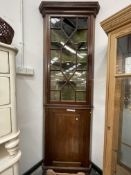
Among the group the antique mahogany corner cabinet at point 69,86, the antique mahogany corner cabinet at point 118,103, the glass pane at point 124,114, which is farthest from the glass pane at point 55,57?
Answer: the glass pane at point 124,114

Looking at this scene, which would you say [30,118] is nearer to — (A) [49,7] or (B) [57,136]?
(B) [57,136]

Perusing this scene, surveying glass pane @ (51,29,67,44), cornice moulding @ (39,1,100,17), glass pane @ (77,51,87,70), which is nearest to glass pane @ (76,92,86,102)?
glass pane @ (77,51,87,70)

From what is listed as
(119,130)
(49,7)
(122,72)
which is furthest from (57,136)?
(49,7)

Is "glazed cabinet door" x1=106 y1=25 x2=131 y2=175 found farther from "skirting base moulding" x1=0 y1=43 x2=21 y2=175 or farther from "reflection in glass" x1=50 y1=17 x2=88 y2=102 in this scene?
"skirting base moulding" x1=0 y1=43 x2=21 y2=175

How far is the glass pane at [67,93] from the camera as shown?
6.80 ft

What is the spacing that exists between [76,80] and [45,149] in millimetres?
932

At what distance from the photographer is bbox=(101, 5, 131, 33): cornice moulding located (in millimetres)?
1252

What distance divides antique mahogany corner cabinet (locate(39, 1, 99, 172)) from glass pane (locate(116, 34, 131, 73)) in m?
0.61

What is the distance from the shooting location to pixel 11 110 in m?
1.23

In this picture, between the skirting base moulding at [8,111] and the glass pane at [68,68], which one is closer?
the skirting base moulding at [8,111]

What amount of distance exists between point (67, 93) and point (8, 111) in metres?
0.98

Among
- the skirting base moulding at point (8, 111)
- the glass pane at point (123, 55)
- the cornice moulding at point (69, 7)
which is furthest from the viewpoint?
the cornice moulding at point (69, 7)

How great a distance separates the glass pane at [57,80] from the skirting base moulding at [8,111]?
866mm

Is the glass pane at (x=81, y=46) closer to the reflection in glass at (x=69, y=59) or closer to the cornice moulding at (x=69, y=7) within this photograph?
the reflection in glass at (x=69, y=59)
